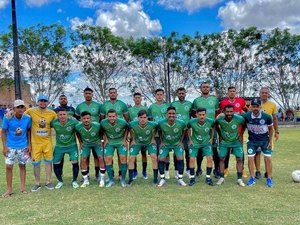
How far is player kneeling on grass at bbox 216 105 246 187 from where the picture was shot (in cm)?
803

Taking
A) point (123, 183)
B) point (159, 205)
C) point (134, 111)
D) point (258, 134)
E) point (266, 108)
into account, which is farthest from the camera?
point (134, 111)

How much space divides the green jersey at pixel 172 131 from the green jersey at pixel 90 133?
1296 millimetres

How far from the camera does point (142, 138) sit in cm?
822

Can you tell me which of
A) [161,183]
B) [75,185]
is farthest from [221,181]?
[75,185]

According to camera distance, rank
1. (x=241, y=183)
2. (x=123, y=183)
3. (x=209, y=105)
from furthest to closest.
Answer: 1. (x=209, y=105)
2. (x=123, y=183)
3. (x=241, y=183)

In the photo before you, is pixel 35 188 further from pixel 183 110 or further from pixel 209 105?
pixel 209 105

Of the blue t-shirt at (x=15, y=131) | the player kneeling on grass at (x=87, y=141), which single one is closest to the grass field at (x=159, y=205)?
the player kneeling on grass at (x=87, y=141)

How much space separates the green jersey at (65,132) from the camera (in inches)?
313

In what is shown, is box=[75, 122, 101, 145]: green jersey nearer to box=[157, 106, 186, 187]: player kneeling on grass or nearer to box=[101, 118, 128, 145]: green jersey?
box=[101, 118, 128, 145]: green jersey

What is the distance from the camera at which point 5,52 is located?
3136 cm

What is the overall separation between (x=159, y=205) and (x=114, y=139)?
7.56ft

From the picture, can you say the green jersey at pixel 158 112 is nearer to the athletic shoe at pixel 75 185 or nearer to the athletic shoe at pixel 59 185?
the athletic shoe at pixel 75 185

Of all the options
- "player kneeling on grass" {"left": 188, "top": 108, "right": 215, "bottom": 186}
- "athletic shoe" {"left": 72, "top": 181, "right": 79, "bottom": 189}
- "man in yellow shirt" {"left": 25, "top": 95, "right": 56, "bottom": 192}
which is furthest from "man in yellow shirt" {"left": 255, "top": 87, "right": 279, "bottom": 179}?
"man in yellow shirt" {"left": 25, "top": 95, "right": 56, "bottom": 192}

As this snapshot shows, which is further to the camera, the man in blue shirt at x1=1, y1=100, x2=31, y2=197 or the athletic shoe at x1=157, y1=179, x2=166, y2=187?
the athletic shoe at x1=157, y1=179, x2=166, y2=187
